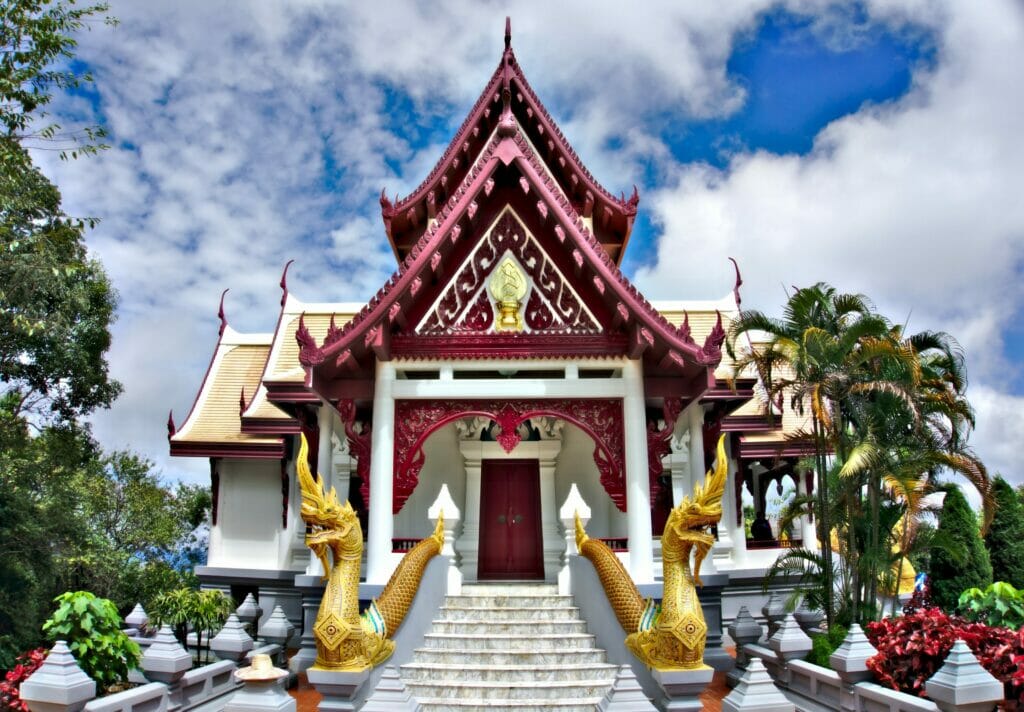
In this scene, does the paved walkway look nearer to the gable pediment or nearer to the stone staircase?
the stone staircase

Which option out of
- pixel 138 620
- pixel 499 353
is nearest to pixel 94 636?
pixel 138 620

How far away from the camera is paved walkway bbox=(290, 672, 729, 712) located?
7.84 meters

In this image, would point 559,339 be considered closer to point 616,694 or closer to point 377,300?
point 377,300

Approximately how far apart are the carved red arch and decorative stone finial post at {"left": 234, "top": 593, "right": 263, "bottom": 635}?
3416mm

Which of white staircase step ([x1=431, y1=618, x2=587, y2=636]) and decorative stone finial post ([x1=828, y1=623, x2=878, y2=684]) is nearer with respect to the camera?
decorative stone finial post ([x1=828, y1=623, x2=878, y2=684])

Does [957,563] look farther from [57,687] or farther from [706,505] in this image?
[57,687]

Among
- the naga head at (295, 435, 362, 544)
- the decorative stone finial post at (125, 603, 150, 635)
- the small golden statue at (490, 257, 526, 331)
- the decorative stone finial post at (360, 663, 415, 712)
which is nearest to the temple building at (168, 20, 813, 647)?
the small golden statue at (490, 257, 526, 331)

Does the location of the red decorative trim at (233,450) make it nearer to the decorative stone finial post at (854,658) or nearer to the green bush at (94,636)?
the green bush at (94,636)

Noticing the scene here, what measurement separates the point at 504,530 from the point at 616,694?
22.6 ft

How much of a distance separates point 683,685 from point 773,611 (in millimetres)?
5078

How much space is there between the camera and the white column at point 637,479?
9.38 m

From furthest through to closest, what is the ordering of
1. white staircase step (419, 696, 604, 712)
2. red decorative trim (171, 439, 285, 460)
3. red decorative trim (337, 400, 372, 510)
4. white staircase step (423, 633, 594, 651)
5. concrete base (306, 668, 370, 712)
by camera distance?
red decorative trim (171, 439, 285, 460)
red decorative trim (337, 400, 372, 510)
white staircase step (423, 633, 594, 651)
white staircase step (419, 696, 604, 712)
concrete base (306, 668, 370, 712)

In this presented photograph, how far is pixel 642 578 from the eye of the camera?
931 centimetres

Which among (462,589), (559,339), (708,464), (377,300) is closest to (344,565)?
(462,589)
